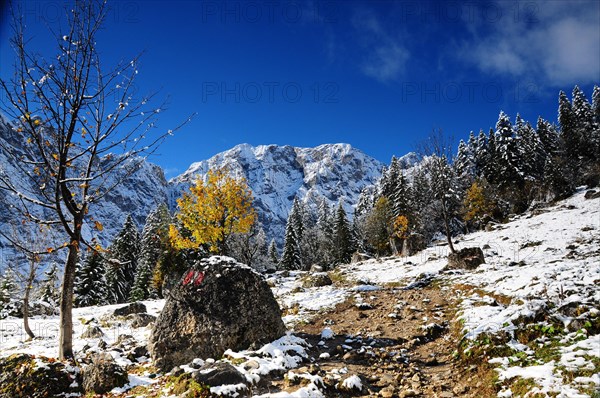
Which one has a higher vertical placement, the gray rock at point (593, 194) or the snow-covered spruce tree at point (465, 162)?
the snow-covered spruce tree at point (465, 162)

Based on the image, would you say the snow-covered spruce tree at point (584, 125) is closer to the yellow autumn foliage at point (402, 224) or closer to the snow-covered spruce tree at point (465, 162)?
the snow-covered spruce tree at point (465, 162)

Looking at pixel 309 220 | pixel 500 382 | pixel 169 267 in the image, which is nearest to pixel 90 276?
pixel 169 267

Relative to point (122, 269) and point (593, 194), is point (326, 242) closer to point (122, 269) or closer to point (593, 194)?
point (122, 269)

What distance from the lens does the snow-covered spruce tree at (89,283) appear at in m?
35.5

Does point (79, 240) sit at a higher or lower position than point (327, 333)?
higher

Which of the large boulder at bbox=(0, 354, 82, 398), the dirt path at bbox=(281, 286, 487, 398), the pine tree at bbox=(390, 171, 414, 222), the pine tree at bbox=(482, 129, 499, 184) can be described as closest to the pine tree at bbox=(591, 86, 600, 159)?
the pine tree at bbox=(482, 129, 499, 184)

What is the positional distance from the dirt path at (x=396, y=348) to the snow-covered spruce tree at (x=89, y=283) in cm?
3362

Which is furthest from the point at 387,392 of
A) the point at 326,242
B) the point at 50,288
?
the point at 326,242

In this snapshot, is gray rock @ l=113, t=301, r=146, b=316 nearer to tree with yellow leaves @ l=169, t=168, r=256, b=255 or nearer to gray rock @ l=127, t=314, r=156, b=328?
gray rock @ l=127, t=314, r=156, b=328

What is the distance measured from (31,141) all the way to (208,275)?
210 inches

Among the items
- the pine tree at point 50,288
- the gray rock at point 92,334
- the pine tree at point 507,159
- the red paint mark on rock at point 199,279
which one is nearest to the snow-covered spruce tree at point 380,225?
the pine tree at point 507,159

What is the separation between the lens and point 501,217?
5184 centimetres

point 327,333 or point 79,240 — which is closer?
point 79,240

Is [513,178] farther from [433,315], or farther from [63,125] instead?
[63,125]
